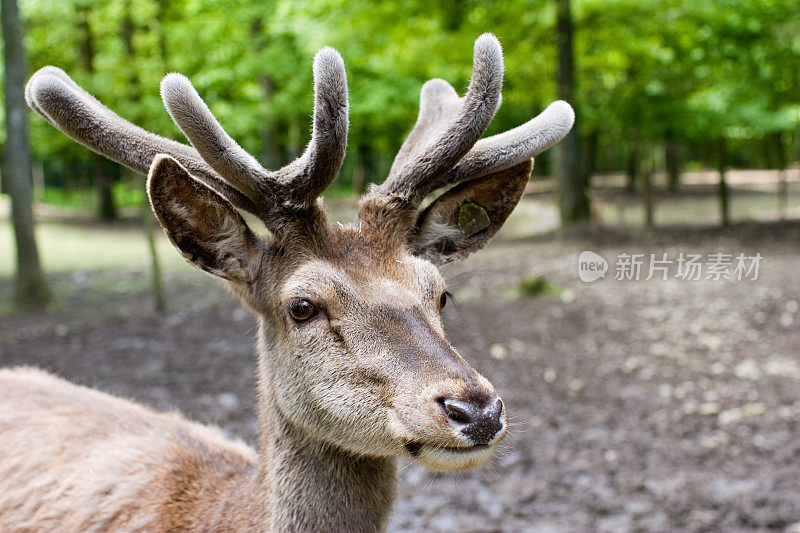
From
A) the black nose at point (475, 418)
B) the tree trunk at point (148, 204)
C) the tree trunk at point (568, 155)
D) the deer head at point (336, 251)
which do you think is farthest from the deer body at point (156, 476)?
the tree trunk at point (568, 155)

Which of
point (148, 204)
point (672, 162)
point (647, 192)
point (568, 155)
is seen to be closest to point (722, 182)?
point (647, 192)

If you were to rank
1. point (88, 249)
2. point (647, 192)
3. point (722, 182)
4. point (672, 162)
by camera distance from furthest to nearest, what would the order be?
point (672, 162), point (88, 249), point (647, 192), point (722, 182)

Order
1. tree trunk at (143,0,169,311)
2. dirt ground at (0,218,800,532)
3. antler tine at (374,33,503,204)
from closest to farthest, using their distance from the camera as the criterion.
Result: antler tine at (374,33,503,204) → dirt ground at (0,218,800,532) → tree trunk at (143,0,169,311)

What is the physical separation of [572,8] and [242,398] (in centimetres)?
880

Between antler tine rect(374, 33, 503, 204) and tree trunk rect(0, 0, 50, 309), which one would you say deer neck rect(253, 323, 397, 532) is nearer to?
antler tine rect(374, 33, 503, 204)

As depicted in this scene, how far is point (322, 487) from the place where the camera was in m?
2.33

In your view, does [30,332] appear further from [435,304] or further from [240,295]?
[435,304]

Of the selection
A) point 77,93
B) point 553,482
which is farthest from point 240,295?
point 553,482

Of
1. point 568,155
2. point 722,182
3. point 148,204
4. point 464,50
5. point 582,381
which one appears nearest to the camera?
point 582,381

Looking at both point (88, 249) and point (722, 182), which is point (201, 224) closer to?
point (722, 182)

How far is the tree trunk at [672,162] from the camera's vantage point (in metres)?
16.8

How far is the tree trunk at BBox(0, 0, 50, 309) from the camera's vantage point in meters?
7.87

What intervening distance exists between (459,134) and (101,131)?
115 centimetres

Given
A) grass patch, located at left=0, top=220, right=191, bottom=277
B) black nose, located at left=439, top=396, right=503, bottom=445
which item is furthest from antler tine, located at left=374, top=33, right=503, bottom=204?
grass patch, located at left=0, top=220, right=191, bottom=277
